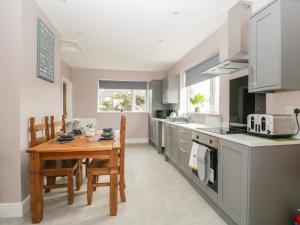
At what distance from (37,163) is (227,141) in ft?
6.31

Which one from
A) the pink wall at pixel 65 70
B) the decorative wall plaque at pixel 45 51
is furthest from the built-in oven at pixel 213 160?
the pink wall at pixel 65 70

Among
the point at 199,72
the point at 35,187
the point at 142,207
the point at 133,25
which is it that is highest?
the point at 133,25

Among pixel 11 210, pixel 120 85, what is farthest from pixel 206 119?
pixel 120 85

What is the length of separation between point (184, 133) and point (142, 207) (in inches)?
53.2

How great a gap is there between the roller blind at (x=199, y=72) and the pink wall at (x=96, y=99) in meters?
2.23

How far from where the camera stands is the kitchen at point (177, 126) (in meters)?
1.69

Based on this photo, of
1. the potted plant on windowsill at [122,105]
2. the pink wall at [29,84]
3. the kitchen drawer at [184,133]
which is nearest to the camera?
the pink wall at [29,84]

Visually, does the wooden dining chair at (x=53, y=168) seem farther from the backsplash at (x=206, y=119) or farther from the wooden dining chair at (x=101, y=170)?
the backsplash at (x=206, y=119)

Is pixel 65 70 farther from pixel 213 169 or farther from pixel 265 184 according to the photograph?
pixel 265 184

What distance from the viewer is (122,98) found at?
6805 millimetres

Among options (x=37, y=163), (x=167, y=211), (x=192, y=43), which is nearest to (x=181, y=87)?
(x=192, y=43)

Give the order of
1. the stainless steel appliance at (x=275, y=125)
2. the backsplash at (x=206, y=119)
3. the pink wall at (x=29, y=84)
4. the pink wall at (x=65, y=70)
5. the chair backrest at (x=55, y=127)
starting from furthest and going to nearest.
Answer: the pink wall at (x=65, y=70) → the backsplash at (x=206, y=119) → the chair backrest at (x=55, y=127) → the pink wall at (x=29, y=84) → the stainless steel appliance at (x=275, y=125)

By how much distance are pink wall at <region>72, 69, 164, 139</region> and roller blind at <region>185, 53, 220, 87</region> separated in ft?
7.33

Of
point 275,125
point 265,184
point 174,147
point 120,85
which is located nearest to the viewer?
point 265,184
